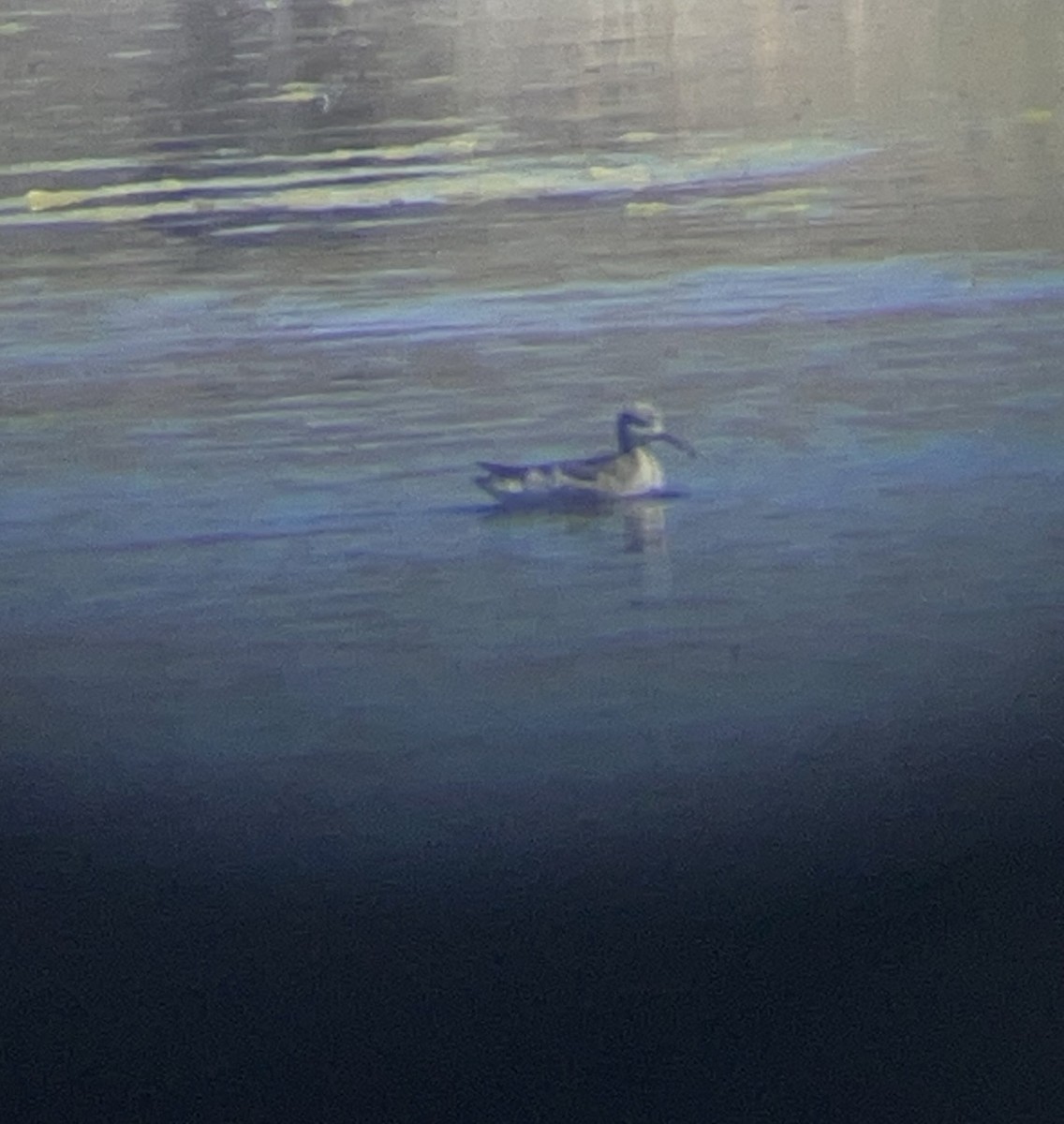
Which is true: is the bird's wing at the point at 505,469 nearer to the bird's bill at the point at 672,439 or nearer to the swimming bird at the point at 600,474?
the swimming bird at the point at 600,474

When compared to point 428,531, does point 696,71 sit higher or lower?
higher

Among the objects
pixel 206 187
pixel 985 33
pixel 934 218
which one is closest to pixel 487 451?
pixel 206 187

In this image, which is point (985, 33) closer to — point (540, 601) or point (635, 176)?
point (635, 176)

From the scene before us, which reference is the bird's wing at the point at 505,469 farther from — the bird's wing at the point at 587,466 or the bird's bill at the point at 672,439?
the bird's bill at the point at 672,439

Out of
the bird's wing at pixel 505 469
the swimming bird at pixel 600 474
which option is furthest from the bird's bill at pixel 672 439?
the bird's wing at pixel 505 469

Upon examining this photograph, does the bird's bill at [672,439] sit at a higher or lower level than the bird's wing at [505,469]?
higher

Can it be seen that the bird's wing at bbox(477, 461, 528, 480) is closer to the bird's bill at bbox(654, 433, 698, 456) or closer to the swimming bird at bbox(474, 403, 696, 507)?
the swimming bird at bbox(474, 403, 696, 507)

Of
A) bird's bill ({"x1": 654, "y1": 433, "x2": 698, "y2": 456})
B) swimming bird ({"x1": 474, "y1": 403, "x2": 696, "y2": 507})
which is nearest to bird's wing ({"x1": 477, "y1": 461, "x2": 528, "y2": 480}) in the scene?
swimming bird ({"x1": 474, "y1": 403, "x2": 696, "y2": 507})

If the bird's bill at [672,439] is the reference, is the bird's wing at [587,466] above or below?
below
